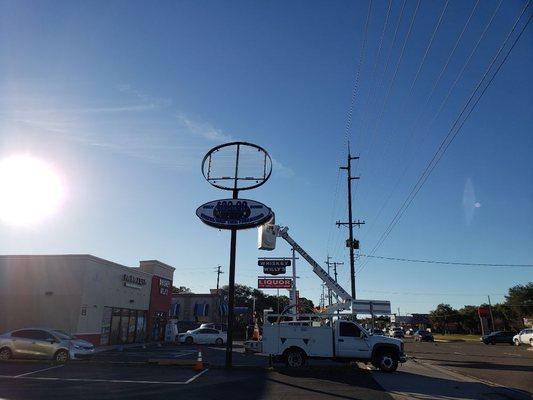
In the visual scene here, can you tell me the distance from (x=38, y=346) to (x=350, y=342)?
13.0 m

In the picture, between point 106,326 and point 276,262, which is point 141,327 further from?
point 276,262

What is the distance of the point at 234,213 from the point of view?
17.4 m

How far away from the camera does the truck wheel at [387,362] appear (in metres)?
17.9

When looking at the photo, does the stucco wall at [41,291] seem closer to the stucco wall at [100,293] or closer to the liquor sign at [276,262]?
the stucco wall at [100,293]

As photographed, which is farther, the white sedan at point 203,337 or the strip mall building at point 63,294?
the white sedan at point 203,337

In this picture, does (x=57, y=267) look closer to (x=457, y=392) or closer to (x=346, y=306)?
(x=346, y=306)

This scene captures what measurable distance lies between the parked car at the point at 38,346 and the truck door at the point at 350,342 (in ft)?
Answer: 36.1

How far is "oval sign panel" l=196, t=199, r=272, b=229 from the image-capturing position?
679 inches

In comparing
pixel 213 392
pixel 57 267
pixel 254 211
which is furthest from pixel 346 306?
pixel 57 267

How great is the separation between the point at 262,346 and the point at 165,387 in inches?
265

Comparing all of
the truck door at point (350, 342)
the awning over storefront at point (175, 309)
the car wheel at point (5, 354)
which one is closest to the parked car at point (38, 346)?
the car wheel at point (5, 354)

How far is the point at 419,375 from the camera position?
17.3 metres

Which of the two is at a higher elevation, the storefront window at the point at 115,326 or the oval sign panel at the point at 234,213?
the oval sign panel at the point at 234,213

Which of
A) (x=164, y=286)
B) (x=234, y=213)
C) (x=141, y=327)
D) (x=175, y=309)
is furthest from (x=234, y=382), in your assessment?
(x=175, y=309)
